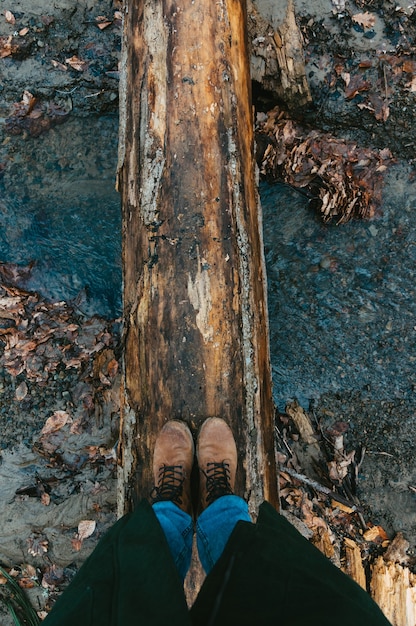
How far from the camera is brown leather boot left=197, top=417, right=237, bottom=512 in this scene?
2.21 m

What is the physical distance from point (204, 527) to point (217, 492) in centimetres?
18

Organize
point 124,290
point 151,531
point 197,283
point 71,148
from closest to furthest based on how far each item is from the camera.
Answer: point 151,531 < point 197,283 < point 124,290 < point 71,148

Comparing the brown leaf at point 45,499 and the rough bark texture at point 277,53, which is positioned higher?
the rough bark texture at point 277,53

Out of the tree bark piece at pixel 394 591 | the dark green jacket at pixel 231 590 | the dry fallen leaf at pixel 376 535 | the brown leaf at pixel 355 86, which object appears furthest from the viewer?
the brown leaf at pixel 355 86

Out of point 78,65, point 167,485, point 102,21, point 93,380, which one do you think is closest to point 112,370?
point 93,380

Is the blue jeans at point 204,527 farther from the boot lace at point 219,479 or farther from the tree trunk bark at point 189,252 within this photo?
the tree trunk bark at point 189,252

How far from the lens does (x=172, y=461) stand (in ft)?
7.36

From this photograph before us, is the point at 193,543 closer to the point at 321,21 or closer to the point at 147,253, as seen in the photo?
the point at 147,253

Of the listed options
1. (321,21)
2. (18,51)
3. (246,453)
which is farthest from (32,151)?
(246,453)

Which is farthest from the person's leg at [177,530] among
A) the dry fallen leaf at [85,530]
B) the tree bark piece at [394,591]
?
the tree bark piece at [394,591]

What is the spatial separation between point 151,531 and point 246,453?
0.66 m

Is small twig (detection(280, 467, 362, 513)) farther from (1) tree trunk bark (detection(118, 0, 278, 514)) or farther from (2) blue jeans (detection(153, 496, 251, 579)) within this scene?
(2) blue jeans (detection(153, 496, 251, 579))

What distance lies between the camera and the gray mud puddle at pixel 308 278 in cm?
305

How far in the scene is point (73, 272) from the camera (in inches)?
131
